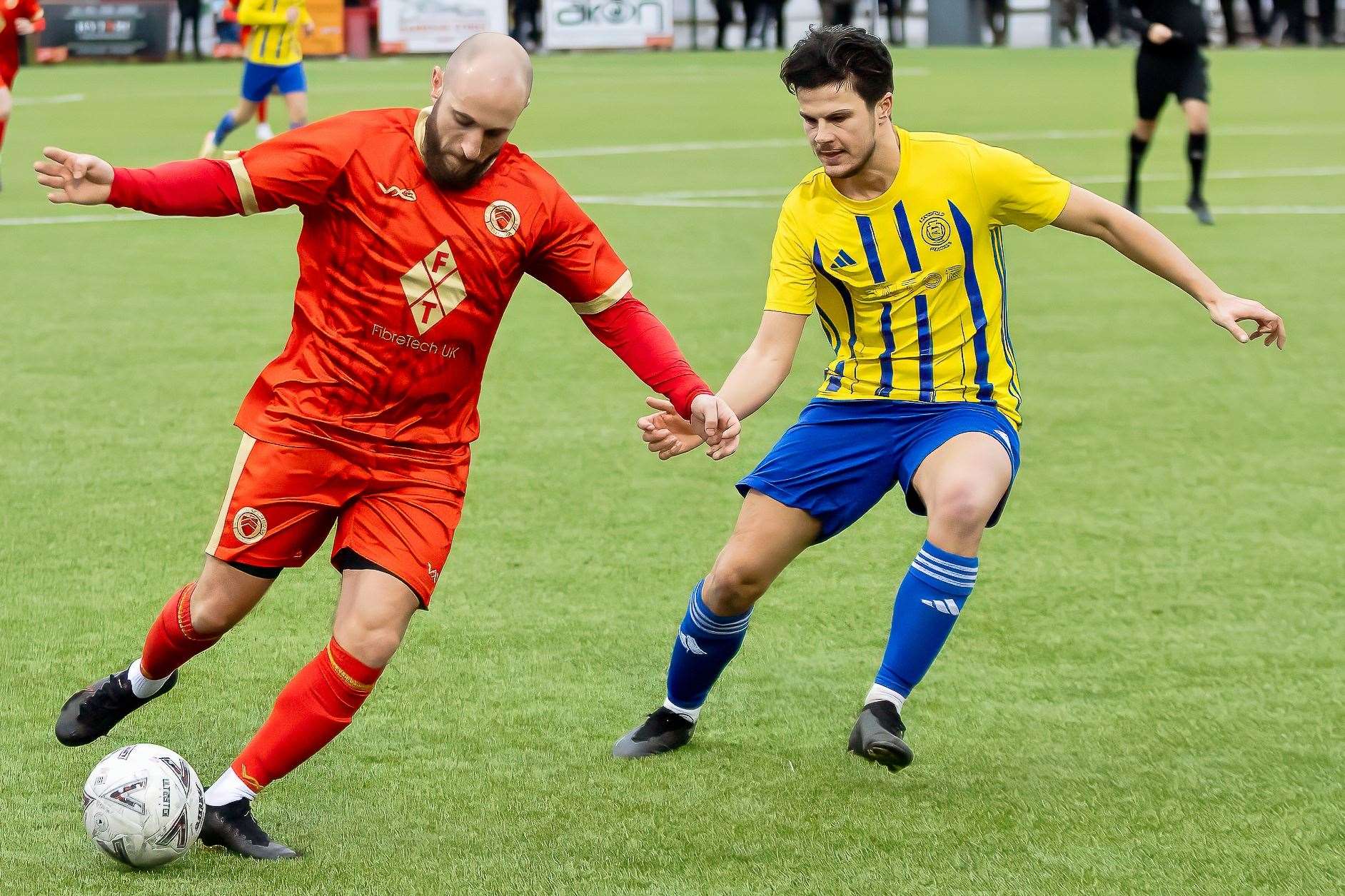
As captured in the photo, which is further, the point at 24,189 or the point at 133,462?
the point at 24,189

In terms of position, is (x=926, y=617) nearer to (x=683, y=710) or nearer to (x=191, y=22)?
(x=683, y=710)

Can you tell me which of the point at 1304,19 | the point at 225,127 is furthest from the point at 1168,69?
the point at 1304,19

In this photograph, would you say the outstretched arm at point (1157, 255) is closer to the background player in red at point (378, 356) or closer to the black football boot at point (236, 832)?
the background player in red at point (378, 356)

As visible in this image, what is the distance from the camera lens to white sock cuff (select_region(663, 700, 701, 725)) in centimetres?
509

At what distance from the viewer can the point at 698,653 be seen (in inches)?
199

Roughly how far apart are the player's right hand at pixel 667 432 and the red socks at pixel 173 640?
3.91 feet

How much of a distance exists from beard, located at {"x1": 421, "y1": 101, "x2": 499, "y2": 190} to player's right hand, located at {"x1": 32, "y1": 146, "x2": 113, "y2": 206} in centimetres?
72

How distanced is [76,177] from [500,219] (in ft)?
3.14

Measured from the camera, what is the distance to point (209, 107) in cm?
2395

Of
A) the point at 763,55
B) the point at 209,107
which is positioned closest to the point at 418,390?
the point at 209,107

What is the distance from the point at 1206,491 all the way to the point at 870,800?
3.45 m

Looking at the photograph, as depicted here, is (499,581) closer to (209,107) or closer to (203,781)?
(203,781)

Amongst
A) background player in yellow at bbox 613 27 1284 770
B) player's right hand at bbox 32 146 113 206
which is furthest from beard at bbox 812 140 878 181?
player's right hand at bbox 32 146 113 206

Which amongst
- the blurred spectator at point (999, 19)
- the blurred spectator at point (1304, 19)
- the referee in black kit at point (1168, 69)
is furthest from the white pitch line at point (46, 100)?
the blurred spectator at point (1304, 19)
